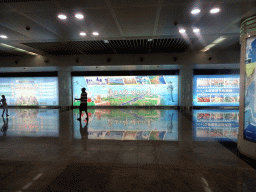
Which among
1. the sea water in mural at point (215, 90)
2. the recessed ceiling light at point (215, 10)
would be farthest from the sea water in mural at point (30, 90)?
the recessed ceiling light at point (215, 10)

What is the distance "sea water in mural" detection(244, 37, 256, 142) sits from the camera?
3.88 meters

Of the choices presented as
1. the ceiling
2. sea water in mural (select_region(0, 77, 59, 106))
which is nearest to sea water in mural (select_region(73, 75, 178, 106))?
sea water in mural (select_region(0, 77, 59, 106))

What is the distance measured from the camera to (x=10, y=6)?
401 cm

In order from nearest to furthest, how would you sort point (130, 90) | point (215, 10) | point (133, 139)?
1. point (215, 10)
2. point (133, 139)
3. point (130, 90)

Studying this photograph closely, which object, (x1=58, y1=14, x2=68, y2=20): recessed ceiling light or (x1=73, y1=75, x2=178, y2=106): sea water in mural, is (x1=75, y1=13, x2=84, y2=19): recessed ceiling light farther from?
(x1=73, y1=75, x2=178, y2=106): sea water in mural

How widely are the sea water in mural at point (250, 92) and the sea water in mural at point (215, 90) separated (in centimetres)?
1043

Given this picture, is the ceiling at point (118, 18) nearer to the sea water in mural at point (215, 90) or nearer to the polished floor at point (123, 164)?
the polished floor at point (123, 164)

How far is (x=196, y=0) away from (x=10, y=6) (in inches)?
174

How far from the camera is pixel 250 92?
3.98 m

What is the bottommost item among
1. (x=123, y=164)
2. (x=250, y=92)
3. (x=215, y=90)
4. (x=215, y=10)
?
(x=123, y=164)

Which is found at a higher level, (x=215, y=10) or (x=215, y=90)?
(x=215, y=10)

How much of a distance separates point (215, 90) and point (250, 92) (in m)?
11.1

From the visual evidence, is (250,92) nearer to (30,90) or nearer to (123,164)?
(123,164)

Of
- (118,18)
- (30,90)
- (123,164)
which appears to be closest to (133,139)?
(123,164)
